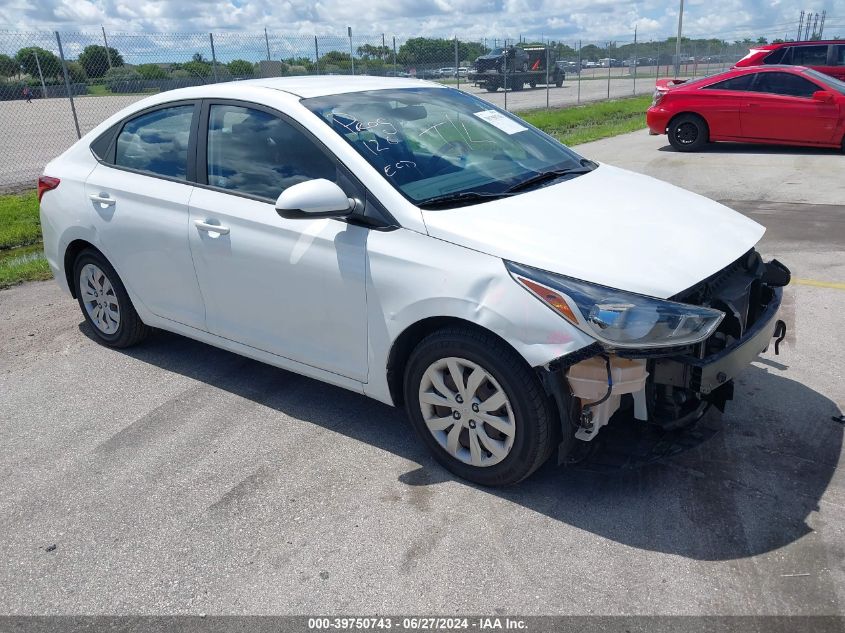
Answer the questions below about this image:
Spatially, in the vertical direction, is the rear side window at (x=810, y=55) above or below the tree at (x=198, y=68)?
below

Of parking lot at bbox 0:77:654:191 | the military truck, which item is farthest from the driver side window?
the military truck

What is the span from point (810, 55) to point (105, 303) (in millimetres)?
17534

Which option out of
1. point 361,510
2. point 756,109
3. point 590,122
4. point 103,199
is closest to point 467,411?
point 361,510

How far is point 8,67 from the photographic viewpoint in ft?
55.2

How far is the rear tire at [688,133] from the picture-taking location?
13.6 m

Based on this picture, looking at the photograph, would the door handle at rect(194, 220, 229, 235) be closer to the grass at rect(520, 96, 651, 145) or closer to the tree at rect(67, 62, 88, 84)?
the grass at rect(520, 96, 651, 145)

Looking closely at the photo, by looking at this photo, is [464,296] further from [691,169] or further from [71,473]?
[691,169]

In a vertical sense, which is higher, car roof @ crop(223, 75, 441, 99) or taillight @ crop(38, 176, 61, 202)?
car roof @ crop(223, 75, 441, 99)

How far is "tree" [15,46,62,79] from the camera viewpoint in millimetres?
14375

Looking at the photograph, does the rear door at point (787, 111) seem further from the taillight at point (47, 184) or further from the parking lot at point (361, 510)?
the taillight at point (47, 184)

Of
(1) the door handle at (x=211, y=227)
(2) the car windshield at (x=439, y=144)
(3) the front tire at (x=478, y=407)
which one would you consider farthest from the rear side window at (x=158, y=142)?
(3) the front tire at (x=478, y=407)

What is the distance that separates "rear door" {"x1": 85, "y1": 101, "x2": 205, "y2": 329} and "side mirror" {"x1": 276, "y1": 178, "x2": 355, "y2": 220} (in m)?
1.08

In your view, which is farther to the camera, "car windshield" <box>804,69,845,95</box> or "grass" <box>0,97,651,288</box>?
"car windshield" <box>804,69,845,95</box>

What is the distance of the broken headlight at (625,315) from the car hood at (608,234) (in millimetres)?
51
